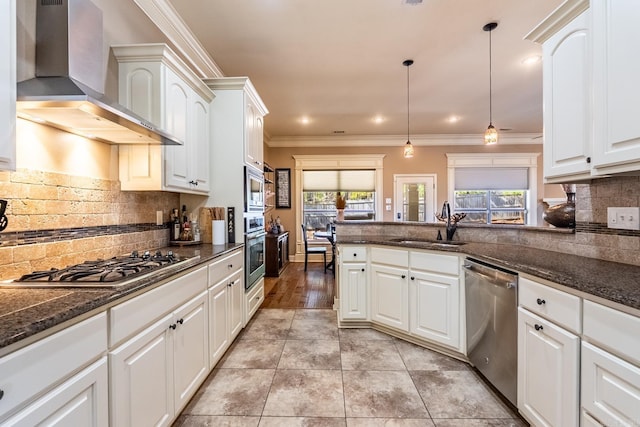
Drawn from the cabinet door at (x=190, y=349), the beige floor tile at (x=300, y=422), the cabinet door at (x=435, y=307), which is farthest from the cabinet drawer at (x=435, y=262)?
the cabinet door at (x=190, y=349)

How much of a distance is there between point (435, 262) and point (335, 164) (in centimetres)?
451

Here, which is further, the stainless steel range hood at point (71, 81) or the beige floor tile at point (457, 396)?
the beige floor tile at point (457, 396)

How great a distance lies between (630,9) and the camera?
1.25 m

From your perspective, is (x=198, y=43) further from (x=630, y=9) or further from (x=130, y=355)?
(x=630, y=9)

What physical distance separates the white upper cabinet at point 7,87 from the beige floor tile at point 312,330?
2.33 m

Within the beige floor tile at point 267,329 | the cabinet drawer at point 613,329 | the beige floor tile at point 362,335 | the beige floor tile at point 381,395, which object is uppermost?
the cabinet drawer at point 613,329

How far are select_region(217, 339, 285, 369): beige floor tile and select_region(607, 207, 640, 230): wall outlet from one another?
2403 mm

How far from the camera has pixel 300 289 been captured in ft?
14.2

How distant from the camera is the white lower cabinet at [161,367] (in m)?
1.15

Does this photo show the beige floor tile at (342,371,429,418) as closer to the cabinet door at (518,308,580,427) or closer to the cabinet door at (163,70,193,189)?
the cabinet door at (518,308,580,427)

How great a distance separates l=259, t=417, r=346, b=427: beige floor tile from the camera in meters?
1.62

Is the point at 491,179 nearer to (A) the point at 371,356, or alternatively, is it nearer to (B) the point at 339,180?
(B) the point at 339,180

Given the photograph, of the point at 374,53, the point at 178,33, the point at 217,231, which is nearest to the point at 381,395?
the point at 217,231

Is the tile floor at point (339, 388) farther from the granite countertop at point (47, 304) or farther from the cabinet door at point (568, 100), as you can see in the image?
the cabinet door at point (568, 100)
